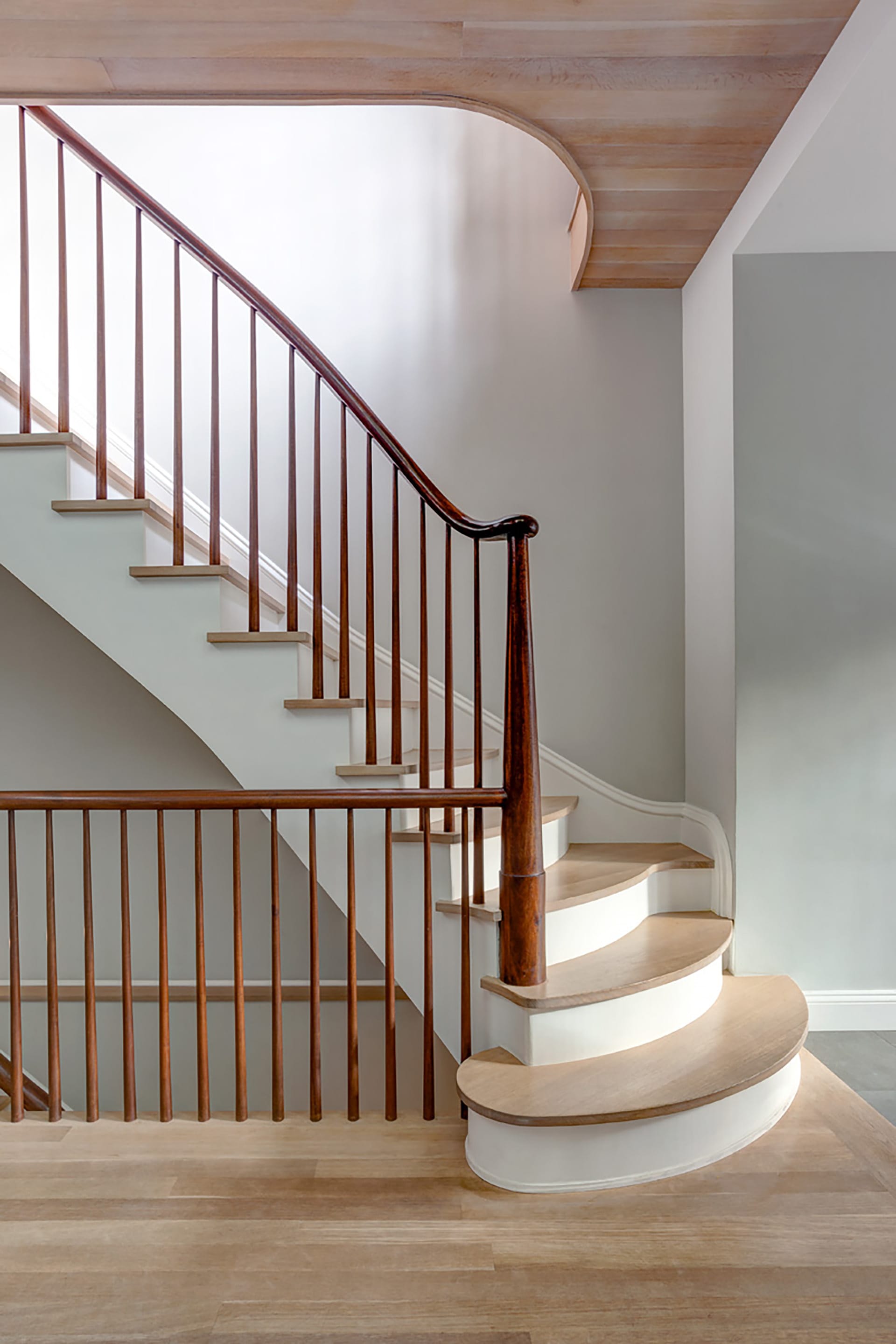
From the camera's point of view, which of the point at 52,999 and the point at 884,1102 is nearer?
the point at 52,999

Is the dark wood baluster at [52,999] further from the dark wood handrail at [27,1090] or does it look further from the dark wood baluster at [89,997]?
the dark wood handrail at [27,1090]

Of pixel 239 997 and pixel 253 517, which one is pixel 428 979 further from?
pixel 253 517

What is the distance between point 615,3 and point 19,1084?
279cm

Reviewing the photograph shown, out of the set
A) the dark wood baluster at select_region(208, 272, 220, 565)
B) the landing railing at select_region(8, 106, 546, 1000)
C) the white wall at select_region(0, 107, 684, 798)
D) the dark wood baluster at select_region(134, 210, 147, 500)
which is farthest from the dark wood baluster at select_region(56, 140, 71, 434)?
the white wall at select_region(0, 107, 684, 798)

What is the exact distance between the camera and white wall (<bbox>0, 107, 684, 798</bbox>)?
3.26 meters

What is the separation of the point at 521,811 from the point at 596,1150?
71cm

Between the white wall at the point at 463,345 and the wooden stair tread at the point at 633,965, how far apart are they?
2.43 feet

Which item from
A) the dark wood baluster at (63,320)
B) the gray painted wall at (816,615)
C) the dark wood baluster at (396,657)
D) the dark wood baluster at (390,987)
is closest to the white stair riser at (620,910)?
the gray painted wall at (816,615)

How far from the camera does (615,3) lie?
1.84 metres

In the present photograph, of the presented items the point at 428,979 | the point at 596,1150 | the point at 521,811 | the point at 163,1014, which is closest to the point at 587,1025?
the point at 596,1150

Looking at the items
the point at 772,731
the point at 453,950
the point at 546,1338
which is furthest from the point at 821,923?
the point at 546,1338

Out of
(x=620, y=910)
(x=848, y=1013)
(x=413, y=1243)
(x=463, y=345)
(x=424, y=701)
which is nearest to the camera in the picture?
(x=413, y=1243)

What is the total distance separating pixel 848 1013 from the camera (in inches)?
105

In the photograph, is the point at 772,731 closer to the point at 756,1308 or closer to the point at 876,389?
the point at 876,389
